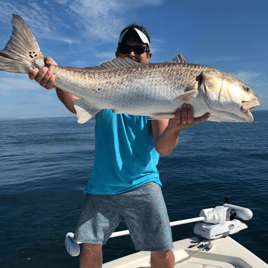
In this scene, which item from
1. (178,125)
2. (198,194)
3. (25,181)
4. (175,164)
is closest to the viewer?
(178,125)

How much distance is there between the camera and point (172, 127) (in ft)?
11.1

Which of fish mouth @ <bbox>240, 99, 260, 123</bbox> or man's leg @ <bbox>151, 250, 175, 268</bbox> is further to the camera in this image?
man's leg @ <bbox>151, 250, 175, 268</bbox>

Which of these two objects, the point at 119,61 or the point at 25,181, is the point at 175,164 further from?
the point at 119,61

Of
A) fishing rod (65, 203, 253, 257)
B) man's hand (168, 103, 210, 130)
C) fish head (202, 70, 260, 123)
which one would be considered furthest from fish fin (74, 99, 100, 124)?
fishing rod (65, 203, 253, 257)

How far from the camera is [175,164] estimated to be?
68.5ft

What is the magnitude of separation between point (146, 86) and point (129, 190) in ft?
5.09

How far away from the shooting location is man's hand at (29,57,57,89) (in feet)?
10.4

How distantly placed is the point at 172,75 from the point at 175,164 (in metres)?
18.4

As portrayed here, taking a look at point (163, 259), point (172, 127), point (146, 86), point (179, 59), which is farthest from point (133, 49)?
point (163, 259)

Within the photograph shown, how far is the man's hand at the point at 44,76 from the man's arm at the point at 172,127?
1.60 meters

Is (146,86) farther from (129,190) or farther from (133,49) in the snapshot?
(129,190)

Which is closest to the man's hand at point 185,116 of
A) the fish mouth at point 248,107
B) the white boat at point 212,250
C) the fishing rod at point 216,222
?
the fish mouth at point 248,107

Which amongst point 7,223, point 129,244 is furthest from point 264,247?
point 7,223

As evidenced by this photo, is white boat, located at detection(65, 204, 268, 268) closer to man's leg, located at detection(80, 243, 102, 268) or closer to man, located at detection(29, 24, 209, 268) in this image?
man's leg, located at detection(80, 243, 102, 268)
